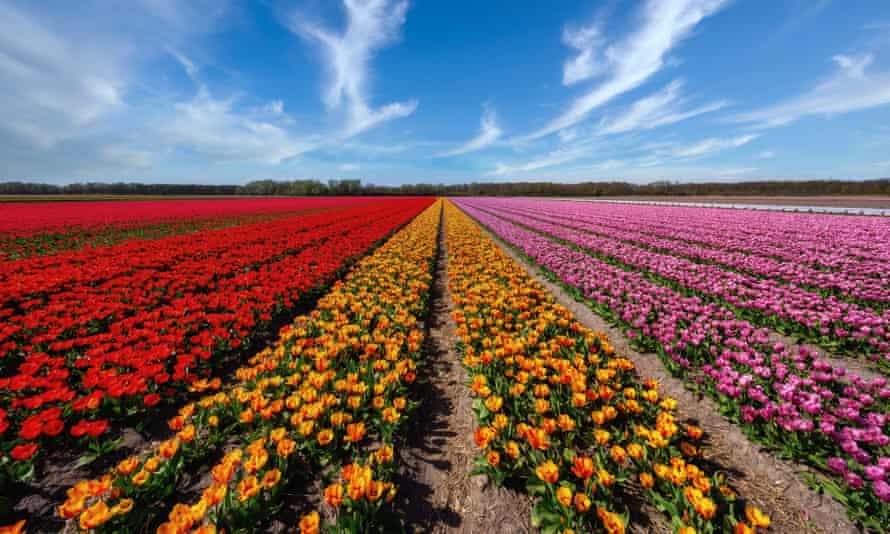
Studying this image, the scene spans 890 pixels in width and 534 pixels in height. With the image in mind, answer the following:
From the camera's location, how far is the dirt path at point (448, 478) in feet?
8.66

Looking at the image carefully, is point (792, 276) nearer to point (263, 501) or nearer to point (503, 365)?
point (503, 365)

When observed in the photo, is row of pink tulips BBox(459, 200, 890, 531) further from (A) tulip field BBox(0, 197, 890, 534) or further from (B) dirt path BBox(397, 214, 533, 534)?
(B) dirt path BBox(397, 214, 533, 534)

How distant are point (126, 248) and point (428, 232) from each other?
42.5 ft

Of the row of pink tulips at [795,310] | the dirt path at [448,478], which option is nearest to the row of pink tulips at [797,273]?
the row of pink tulips at [795,310]

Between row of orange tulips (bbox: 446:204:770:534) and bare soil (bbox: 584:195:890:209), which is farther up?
bare soil (bbox: 584:195:890:209)

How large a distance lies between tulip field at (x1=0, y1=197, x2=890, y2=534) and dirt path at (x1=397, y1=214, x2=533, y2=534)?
4cm

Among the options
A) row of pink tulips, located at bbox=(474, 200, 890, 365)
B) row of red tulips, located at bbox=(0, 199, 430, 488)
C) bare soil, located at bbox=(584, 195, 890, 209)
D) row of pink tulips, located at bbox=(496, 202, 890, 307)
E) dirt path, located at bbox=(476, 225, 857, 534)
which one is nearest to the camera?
dirt path, located at bbox=(476, 225, 857, 534)

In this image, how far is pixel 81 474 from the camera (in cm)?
289

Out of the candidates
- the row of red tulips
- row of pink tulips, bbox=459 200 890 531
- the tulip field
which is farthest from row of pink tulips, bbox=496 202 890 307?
the row of red tulips

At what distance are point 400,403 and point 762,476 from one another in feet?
12.1

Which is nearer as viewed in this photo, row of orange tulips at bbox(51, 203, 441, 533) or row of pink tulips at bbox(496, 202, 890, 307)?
row of orange tulips at bbox(51, 203, 441, 533)

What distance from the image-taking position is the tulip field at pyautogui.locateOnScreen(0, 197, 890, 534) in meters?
2.46

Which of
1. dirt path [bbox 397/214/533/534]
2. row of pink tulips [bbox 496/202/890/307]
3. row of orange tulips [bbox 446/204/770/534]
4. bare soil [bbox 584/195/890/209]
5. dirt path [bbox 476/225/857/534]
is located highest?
bare soil [bbox 584/195/890/209]

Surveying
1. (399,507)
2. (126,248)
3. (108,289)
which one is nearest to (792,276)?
(399,507)
